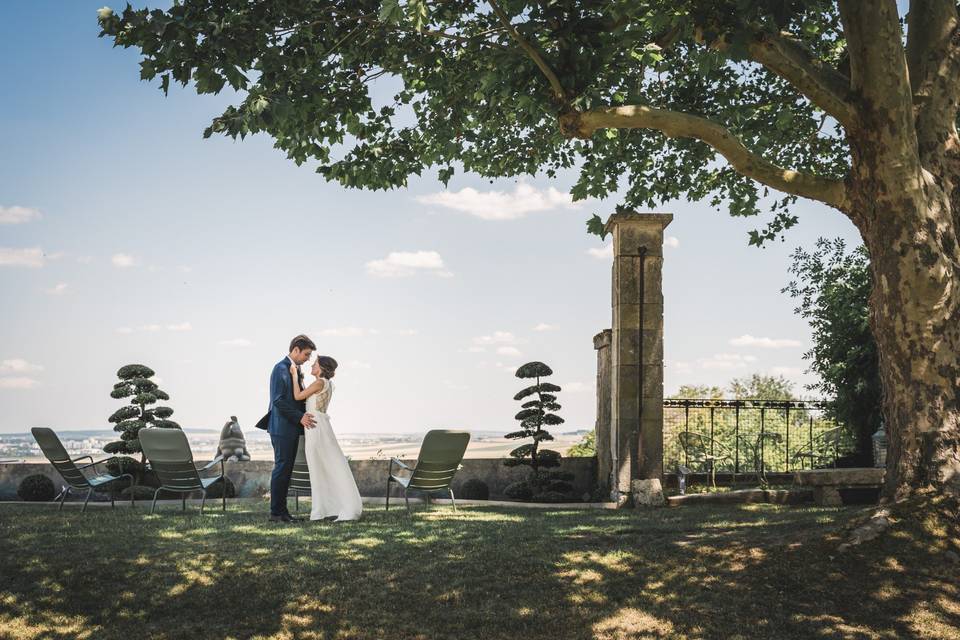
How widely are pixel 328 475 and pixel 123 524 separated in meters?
2.27

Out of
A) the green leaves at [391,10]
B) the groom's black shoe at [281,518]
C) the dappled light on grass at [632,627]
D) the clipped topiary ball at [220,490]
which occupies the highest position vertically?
the green leaves at [391,10]

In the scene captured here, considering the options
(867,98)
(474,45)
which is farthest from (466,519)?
(867,98)

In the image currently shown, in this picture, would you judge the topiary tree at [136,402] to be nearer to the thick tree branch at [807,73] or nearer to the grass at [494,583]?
the grass at [494,583]

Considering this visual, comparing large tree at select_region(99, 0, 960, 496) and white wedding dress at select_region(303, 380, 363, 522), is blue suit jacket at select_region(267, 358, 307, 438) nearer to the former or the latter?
white wedding dress at select_region(303, 380, 363, 522)

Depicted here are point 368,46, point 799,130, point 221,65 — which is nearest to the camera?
point 221,65

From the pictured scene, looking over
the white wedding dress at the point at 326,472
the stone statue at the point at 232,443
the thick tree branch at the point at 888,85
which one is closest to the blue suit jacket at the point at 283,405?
the white wedding dress at the point at 326,472

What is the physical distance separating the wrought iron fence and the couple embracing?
570cm

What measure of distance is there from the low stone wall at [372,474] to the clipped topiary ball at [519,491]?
0.55 m

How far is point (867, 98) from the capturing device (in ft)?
24.0

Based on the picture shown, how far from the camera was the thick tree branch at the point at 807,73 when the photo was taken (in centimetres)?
746

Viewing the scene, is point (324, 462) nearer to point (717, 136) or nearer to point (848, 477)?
point (717, 136)

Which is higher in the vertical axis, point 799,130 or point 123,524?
point 799,130

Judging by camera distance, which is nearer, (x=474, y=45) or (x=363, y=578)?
(x=363, y=578)

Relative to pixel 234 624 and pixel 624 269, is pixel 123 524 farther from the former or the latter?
pixel 624 269
